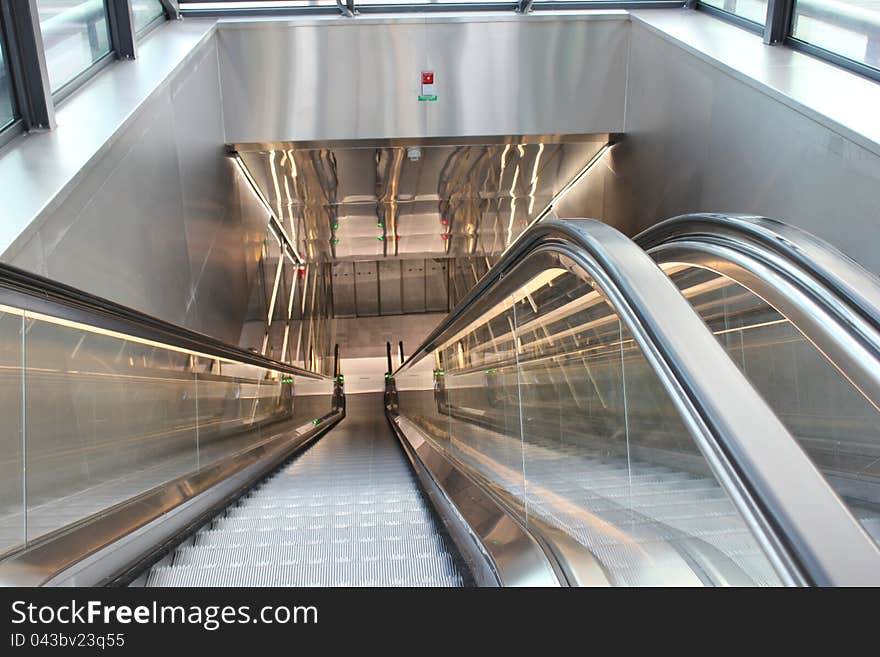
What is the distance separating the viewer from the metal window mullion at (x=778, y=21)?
7246 millimetres

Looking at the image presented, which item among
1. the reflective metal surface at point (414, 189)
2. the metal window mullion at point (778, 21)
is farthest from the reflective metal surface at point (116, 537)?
the reflective metal surface at point (414, 189)

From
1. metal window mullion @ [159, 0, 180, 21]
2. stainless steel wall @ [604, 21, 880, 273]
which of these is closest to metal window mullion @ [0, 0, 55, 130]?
metal window mullion @ [159, 0, 180, 21]

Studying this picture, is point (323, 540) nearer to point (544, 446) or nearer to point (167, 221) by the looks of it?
point (544, 446)

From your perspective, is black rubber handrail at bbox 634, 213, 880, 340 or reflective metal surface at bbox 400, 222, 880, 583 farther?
black rubber handrail at bbox 634, 213, 880, 340

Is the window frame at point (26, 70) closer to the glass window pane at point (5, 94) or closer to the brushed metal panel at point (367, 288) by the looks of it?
the glass window pane at point (5, 94)

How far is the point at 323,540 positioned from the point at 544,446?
1.11m

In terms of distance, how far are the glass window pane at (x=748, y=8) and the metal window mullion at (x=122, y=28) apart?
601 cm

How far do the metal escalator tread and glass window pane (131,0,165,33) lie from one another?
17.1ft

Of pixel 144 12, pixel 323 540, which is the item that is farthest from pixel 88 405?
pixel 144 12

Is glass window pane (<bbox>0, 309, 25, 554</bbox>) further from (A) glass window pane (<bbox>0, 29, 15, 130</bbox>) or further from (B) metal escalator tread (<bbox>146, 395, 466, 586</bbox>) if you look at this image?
(A) glass window pane (<bbox>0, 29, 15, 130</bbox>)

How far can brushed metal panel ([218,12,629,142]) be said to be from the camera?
930cm

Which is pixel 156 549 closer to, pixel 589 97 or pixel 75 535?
pixel 75 535

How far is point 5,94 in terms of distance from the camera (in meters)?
5.38

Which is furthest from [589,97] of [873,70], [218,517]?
[218,517]
